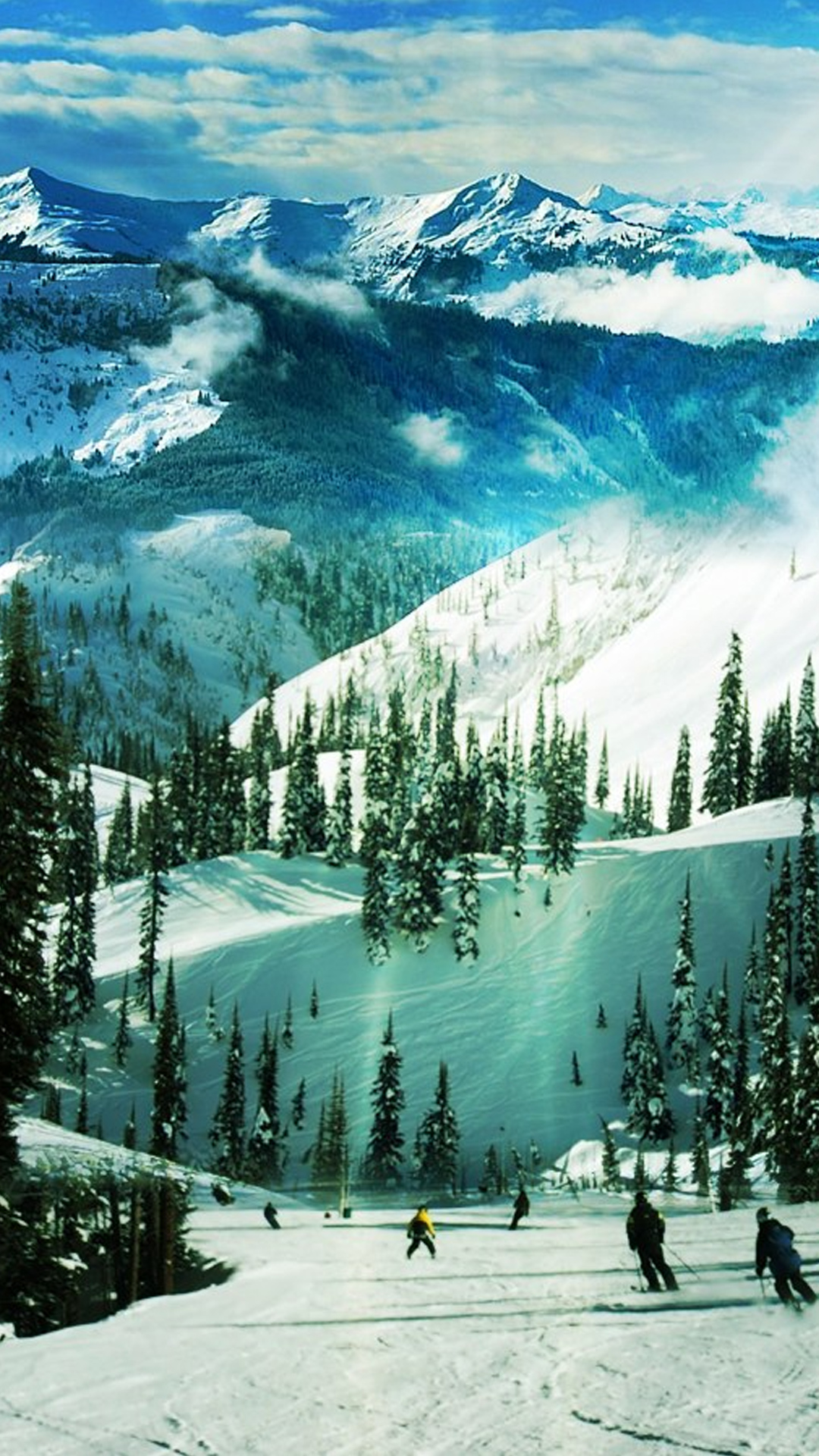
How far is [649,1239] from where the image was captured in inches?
920

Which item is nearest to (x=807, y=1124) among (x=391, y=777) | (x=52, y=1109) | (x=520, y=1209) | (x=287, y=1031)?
(x=520, y=1209)

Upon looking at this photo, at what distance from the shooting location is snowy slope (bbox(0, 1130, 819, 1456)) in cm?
1611

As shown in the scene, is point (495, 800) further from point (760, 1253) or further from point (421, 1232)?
point (760, 1253)

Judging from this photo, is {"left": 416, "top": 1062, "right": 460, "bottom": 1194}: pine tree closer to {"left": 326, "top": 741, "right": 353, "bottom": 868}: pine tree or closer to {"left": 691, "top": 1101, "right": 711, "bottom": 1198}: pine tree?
{"left": 691, "top": 1101, "right": 711, "bottom": 1198}: pine tree

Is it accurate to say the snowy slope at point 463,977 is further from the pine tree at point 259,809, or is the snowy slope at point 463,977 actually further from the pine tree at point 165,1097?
the pine tree at point 165,1097

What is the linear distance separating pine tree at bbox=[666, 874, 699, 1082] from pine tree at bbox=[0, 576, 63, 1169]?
72.1 m

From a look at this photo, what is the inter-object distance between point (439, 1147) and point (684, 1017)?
23502 millimetres

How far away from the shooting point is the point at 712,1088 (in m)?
86.2

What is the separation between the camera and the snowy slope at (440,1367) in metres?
16.1

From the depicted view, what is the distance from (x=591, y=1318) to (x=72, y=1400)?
7874 mm

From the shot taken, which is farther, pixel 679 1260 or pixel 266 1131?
pixel 266 1131

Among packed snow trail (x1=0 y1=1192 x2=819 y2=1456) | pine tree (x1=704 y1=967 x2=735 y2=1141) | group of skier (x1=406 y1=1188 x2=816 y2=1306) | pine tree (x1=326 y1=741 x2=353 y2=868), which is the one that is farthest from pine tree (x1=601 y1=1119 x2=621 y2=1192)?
group of skier (x1=406 y1=1188 x2=816 y2=1306)

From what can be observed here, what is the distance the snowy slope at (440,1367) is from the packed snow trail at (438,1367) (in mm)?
41

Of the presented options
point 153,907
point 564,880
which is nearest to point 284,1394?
point 153,907
